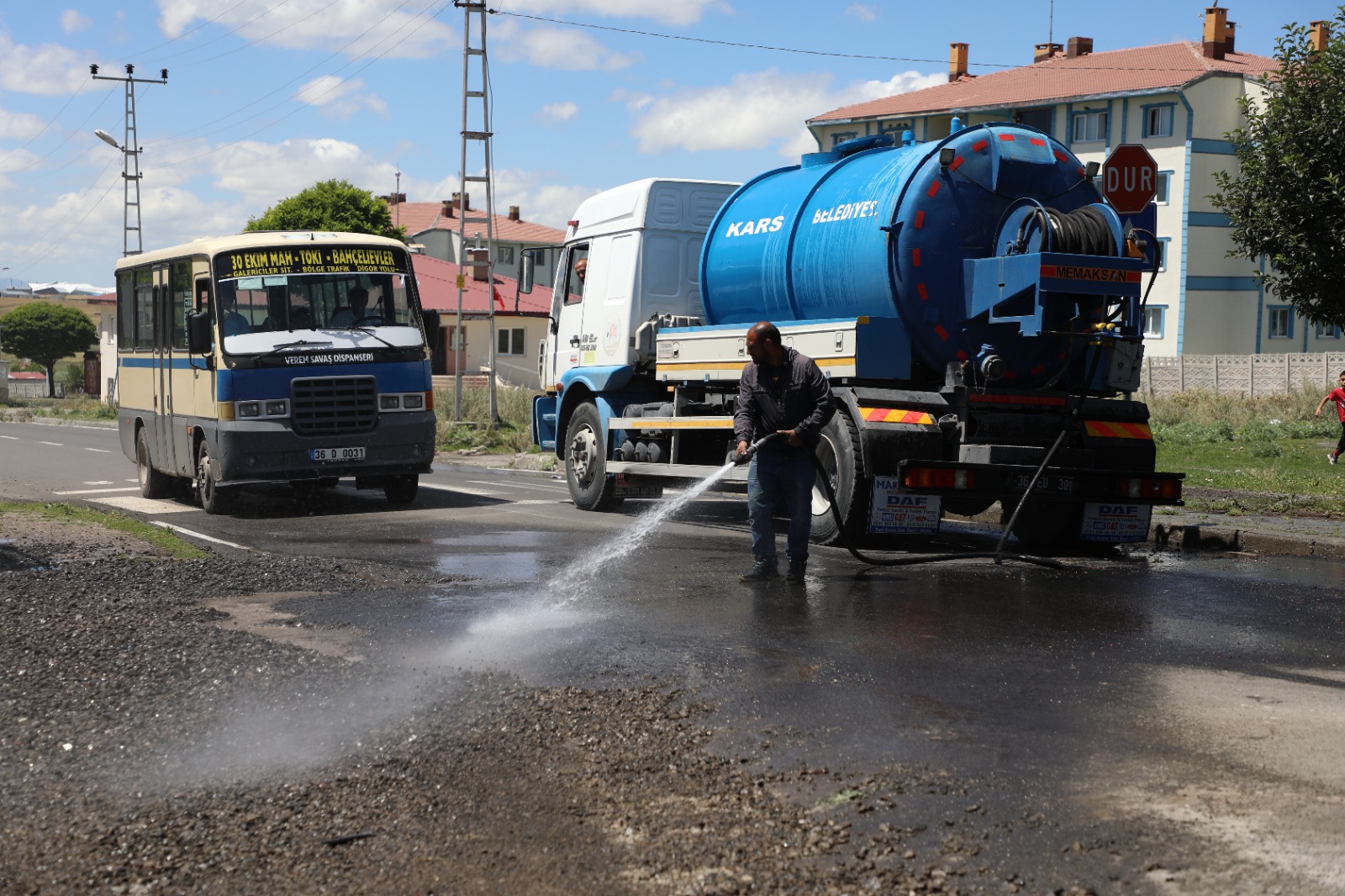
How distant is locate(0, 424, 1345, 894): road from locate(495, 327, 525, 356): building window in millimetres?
55519

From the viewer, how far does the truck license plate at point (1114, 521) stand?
36.4 ft

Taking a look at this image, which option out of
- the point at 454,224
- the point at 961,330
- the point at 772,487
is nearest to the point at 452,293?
the point at 454,224

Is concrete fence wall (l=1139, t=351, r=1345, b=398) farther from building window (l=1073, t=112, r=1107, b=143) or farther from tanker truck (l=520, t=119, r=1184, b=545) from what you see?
tanker truck (l=520, t=119, r=1184, b=545)

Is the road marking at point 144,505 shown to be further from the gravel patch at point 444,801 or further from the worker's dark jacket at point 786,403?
the gravel patch at point 444,801

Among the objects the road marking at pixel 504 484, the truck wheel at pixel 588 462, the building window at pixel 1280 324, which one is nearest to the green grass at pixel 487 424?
the road marking at pixel 504 484

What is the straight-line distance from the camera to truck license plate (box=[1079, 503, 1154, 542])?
11.1 meters

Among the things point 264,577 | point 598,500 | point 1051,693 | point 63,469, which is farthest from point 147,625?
point 63,469

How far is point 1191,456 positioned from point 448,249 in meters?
69.9

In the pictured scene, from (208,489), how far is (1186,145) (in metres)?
48.3

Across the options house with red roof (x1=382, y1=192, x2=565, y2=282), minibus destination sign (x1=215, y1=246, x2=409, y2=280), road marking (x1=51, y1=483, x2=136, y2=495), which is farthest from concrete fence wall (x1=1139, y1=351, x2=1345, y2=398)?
house with red roof (x1=382, y1=192, x2=565, y2=282)

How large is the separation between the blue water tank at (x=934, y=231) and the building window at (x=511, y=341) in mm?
56104

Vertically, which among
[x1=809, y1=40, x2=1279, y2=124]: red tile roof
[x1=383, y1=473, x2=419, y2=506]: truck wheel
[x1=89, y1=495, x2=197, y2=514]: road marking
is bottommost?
[x1=89, y1=495, x2=197, y2=514]: road marking

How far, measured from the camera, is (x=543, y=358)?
16.5 meters

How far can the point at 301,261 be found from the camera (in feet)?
48.3
